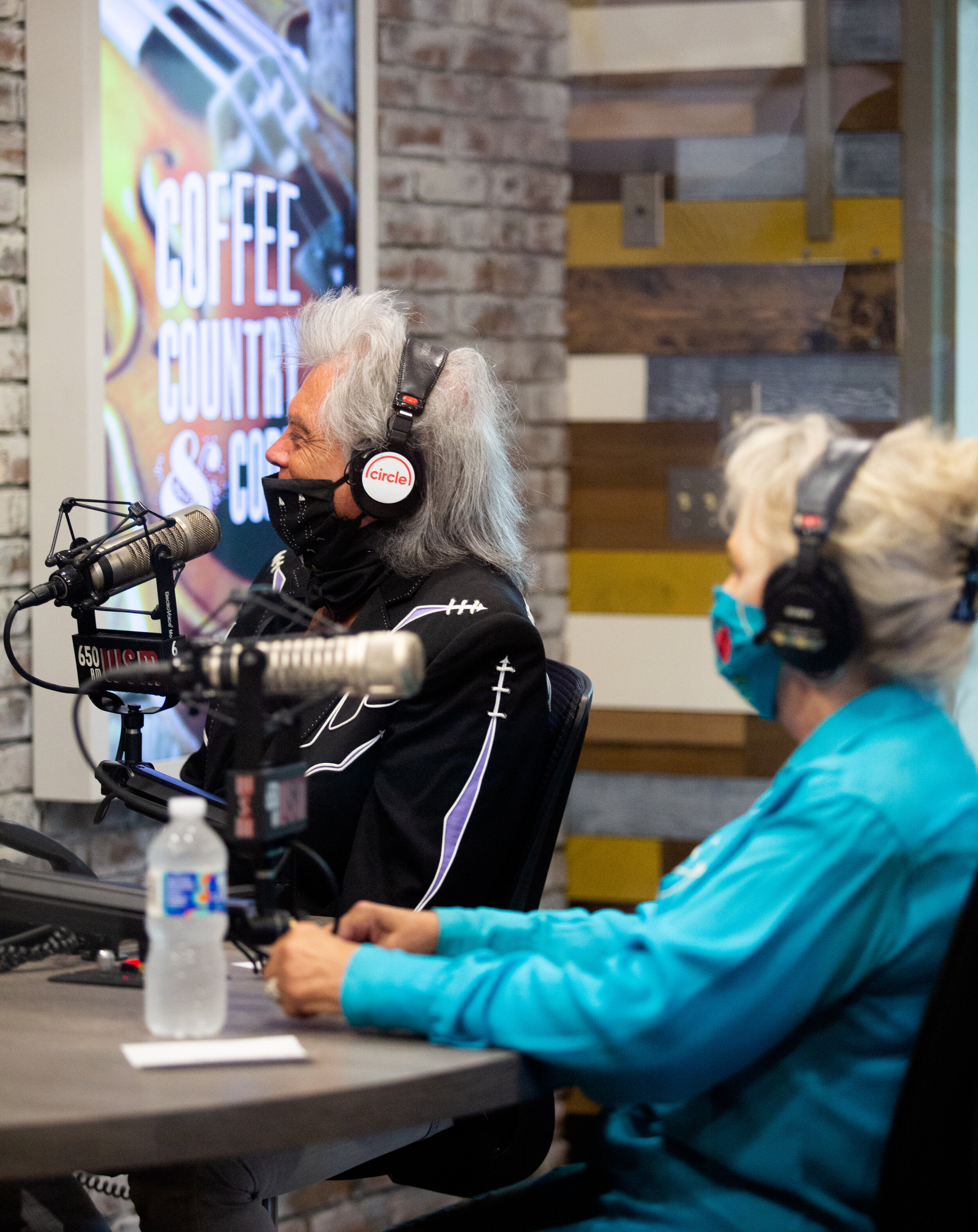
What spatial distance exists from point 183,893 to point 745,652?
0.53 m

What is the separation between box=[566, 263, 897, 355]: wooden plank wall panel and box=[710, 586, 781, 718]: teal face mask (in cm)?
176

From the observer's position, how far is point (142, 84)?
238 centimetres

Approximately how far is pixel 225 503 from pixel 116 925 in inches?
53.4

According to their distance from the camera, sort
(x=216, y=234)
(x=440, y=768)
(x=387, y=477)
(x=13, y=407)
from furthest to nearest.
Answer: (x=216, y=234) < (x=13, y=407) < (x=387, y=477) < (x=440, y=768)

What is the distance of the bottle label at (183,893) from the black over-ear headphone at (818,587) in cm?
52

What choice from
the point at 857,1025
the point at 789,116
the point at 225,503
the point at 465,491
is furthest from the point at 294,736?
the point at 789,116

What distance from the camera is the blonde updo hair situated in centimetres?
116

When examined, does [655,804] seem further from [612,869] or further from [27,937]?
[27,937]

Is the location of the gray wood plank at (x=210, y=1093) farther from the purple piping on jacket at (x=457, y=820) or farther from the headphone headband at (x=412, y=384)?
the headphone headband at (x=412, y=384)

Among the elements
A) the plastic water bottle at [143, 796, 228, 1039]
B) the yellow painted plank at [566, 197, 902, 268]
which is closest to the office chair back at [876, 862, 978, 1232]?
the plastic water bottle at [143, 796, 228, 1039]

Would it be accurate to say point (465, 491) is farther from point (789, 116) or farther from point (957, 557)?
point (789, 116)

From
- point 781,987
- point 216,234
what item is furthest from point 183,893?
point 216,234

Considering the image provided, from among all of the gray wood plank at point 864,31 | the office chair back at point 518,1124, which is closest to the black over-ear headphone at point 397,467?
the office chair back at point 518,1124

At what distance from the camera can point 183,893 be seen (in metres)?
1.19
